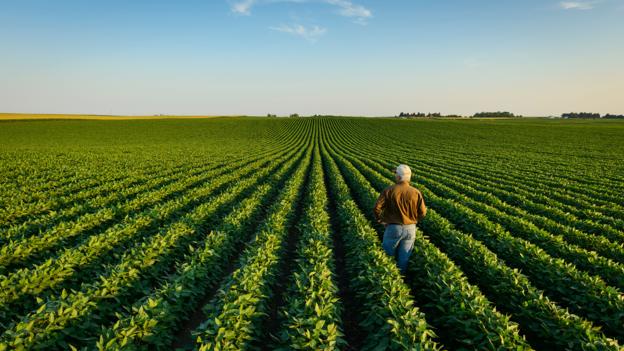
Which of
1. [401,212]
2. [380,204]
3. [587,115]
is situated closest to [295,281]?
[380,204]

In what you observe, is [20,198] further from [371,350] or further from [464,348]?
[464,348]

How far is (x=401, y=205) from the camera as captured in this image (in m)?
7.11

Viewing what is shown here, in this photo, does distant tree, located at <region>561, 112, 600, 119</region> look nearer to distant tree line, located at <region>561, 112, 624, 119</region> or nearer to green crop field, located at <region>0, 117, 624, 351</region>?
distant tree line, located at <region>561, 112, 624, 119</region>

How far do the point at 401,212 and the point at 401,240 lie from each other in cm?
78

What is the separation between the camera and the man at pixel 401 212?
714 cm

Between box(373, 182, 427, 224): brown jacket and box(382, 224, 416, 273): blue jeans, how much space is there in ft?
0.52

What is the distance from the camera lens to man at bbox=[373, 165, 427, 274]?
7.14 metres

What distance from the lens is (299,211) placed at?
13.8m

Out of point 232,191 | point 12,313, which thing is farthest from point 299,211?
point 12,313

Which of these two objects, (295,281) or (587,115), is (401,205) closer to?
(295,281)

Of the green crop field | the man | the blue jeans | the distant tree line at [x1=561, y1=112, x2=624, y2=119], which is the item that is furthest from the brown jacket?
the distant tree line at [x1=561, y1=112, x2=624, y2=119]

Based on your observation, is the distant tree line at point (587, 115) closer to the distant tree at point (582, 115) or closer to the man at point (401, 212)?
the distant tree at point (582, 115)

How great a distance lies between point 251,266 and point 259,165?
66.1 ft

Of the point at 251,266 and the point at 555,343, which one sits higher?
the point at 251,266
